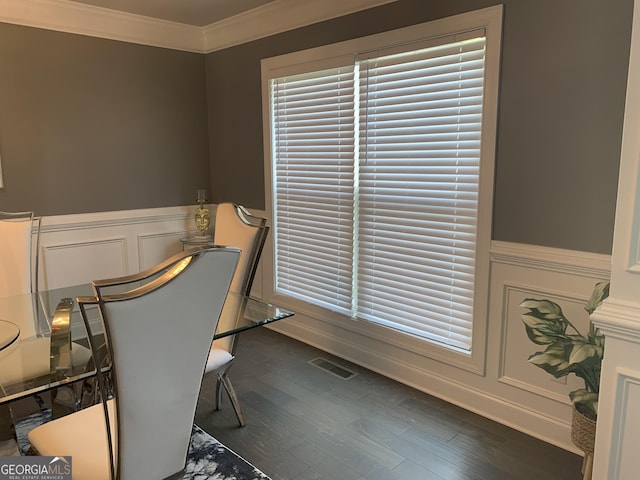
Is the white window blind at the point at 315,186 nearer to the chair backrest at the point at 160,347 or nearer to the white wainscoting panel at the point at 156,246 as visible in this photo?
the white wainscoting panel at the point at 156,246

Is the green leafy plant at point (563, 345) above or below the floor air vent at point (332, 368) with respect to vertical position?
above

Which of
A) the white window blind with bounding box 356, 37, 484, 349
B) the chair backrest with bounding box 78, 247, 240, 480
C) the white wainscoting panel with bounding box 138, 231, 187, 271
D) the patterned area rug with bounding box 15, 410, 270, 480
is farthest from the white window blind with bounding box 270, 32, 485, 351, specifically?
the chair backrest with bounding box 78, 247, 240, 480

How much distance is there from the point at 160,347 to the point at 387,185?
1.96 m

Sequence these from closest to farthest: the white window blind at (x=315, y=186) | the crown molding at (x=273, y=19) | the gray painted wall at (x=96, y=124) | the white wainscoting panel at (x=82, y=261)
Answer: the crown molding at (x=273, y=19) → the white window blind at (x=315, y=186) → the gray painted wall at (x=96, y=124) → the white wainscoting panel at (x=82, y=261)

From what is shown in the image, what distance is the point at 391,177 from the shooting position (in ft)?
9.70

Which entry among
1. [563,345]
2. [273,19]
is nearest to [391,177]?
[563,345]

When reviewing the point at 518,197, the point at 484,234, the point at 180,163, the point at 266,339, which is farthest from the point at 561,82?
the point at 180,163

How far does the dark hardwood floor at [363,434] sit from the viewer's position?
219 cm

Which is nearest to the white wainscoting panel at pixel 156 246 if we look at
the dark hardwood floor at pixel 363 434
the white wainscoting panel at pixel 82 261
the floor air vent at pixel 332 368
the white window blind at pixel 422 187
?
the white wainscoting panel at pixel 82 261

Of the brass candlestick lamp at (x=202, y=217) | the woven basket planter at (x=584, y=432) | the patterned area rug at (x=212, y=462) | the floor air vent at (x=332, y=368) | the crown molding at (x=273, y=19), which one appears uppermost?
the crown molding at (x=273, y=19)

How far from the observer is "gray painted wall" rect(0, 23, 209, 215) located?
134 inches

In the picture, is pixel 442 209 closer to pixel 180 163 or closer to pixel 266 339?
pixel 266 339

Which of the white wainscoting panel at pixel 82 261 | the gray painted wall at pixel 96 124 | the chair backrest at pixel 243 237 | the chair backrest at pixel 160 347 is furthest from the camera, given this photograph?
the white wainscoting panel at pixel 82 261

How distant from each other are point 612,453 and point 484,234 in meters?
1.22
